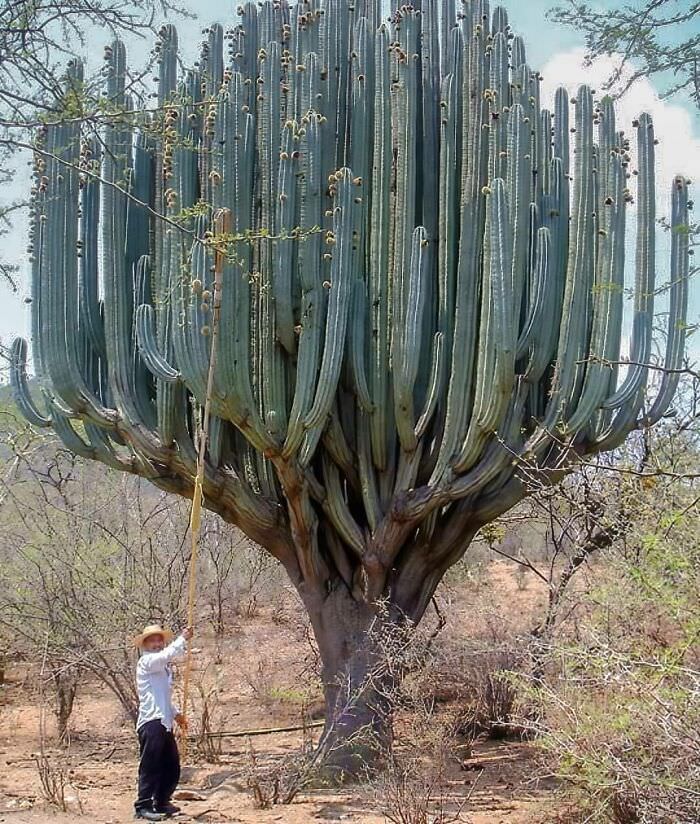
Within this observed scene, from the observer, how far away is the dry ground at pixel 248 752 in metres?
6.09

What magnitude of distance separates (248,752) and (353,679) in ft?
5.75

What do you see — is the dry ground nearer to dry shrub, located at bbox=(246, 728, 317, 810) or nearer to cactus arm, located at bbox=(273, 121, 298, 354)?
dry shrub, located at bbox=(246, 728, 317, 810)

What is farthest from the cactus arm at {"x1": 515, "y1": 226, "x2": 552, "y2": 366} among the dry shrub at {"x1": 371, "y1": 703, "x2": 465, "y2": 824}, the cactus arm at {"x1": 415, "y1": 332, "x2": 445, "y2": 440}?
the dry shrub at {"x1": 371, "y1": 703, "x2": 465, "y2": 824}

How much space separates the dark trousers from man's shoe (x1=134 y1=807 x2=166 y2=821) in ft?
0.07

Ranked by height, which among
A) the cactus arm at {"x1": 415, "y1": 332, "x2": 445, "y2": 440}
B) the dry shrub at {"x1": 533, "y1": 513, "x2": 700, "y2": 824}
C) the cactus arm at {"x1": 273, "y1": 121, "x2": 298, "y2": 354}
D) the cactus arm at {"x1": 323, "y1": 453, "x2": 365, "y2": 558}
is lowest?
the dry shrub at {"x1": 533, "y1": 513, "x2": 700, "y2": 824}

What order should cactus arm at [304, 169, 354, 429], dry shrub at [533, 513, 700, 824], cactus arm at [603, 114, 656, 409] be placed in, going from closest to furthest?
dry shrub at [533, 513, 700, 824]
cactus arm at [304, 169, 354, 429]
cactus arm at [603, 114, 656, 409]

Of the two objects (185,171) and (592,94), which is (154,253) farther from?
(592,94)

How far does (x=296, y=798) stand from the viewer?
21.1ft

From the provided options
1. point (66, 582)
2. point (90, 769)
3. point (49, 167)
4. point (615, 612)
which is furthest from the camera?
point (66, 582)

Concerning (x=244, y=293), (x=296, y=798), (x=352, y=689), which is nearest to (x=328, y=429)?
(x=244, y=293)

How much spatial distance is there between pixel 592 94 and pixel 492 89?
0.84 m

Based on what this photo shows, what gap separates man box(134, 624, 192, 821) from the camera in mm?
5801

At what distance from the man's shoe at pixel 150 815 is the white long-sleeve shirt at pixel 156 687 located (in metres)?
0.48

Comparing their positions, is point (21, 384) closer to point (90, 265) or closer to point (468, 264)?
point (90, 265)
